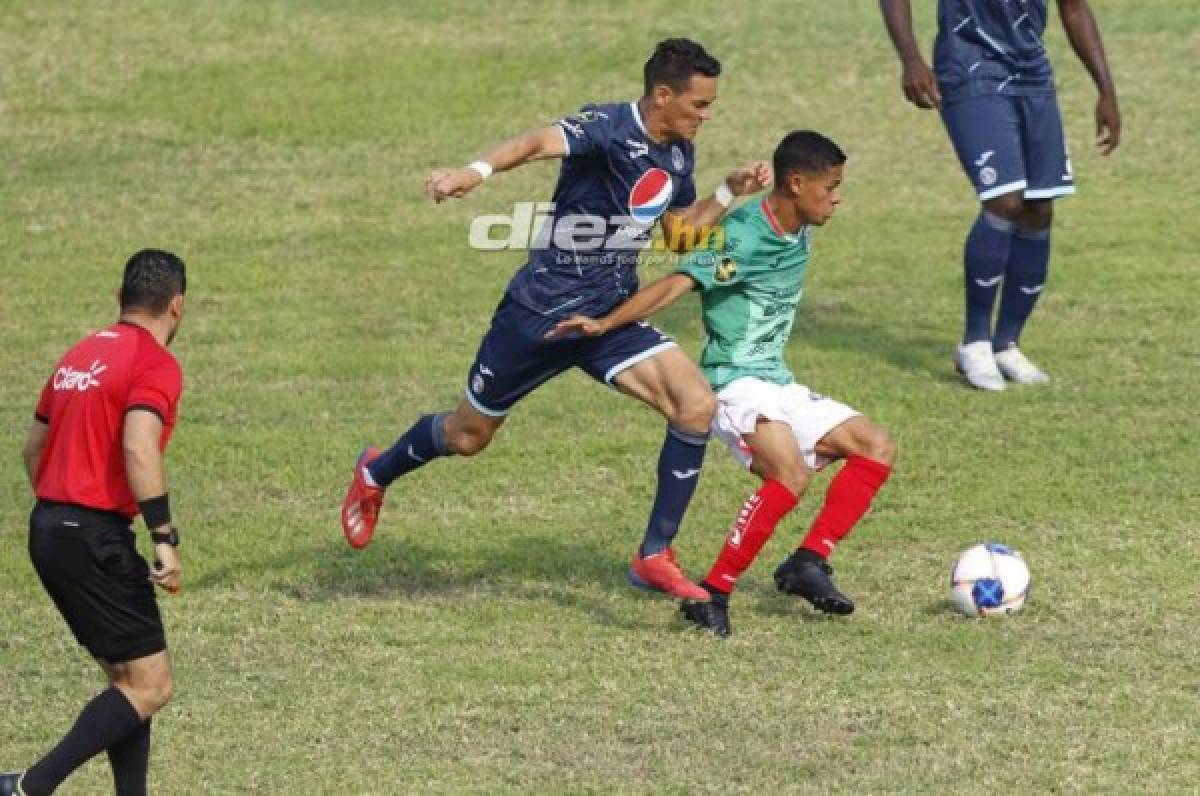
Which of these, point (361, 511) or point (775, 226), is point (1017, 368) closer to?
point (775, 226)

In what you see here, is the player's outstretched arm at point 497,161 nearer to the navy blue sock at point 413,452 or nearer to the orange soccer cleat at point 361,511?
the navy blue sock at point 413,452

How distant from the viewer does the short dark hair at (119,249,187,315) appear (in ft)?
26.2

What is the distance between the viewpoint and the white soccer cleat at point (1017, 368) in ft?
47.2

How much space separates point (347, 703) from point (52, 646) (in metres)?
1.56

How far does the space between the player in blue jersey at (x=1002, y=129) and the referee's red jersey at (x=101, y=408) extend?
6836 mm

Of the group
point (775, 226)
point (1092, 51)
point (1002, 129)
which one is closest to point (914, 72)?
point (1002, 129)

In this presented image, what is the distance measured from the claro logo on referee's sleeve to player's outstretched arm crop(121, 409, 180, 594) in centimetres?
17

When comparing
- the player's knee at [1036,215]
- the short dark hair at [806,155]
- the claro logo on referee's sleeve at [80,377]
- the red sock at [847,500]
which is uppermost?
the short dark hair at [806,155]

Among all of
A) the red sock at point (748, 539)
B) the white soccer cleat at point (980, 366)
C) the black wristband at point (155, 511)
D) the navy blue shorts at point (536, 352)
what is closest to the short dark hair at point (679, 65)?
the navy blue shorts at point (536, 352)

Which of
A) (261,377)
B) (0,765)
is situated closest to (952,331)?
(261,377)

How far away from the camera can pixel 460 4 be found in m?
24.7

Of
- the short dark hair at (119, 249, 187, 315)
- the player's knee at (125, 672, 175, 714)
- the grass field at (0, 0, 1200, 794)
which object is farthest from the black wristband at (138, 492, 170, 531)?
the grass field at (0, 0, 1200, 794)

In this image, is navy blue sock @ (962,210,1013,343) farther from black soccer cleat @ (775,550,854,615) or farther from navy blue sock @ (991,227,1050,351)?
black soccer cleat @ (775,550,854,615)

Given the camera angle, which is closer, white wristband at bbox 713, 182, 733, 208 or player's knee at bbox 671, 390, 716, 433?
player's knee at bbox 671, 390, 716, 433
